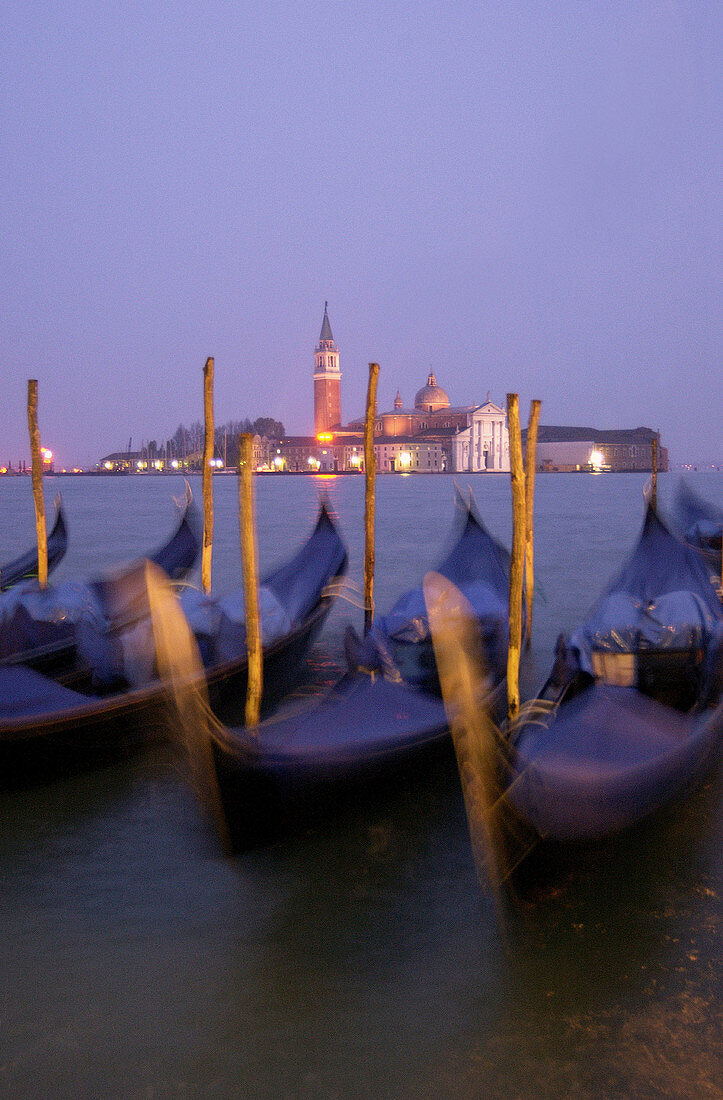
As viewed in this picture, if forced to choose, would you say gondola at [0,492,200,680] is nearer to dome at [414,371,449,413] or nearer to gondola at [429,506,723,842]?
gondola at [429,506,723,842]

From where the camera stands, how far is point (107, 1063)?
47.3 inches

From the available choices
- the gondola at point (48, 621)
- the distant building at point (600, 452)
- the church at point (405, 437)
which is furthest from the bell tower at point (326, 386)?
the gondola at point (48, 621)

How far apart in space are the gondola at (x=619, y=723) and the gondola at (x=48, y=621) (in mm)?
1443

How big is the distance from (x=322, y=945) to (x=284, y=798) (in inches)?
11.0

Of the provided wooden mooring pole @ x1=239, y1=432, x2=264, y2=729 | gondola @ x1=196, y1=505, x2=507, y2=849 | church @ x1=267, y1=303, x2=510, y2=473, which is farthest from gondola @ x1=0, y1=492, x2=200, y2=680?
church @ x1=267, y1=303, x2=510, y2=473

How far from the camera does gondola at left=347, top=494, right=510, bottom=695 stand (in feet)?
7.51

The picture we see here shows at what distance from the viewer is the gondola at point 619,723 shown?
137cm

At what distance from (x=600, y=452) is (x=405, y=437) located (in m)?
13.6

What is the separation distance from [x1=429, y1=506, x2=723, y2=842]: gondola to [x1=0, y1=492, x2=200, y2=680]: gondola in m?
1.44

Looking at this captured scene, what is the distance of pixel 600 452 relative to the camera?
4562 cm

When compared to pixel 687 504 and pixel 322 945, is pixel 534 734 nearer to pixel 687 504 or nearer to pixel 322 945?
pixel 322 945

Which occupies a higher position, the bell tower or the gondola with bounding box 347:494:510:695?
the bell tower

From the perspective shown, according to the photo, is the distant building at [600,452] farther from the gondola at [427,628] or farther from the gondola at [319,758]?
the gondola at [319,758]

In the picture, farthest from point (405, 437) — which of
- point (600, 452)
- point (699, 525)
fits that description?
point (699, 525)
